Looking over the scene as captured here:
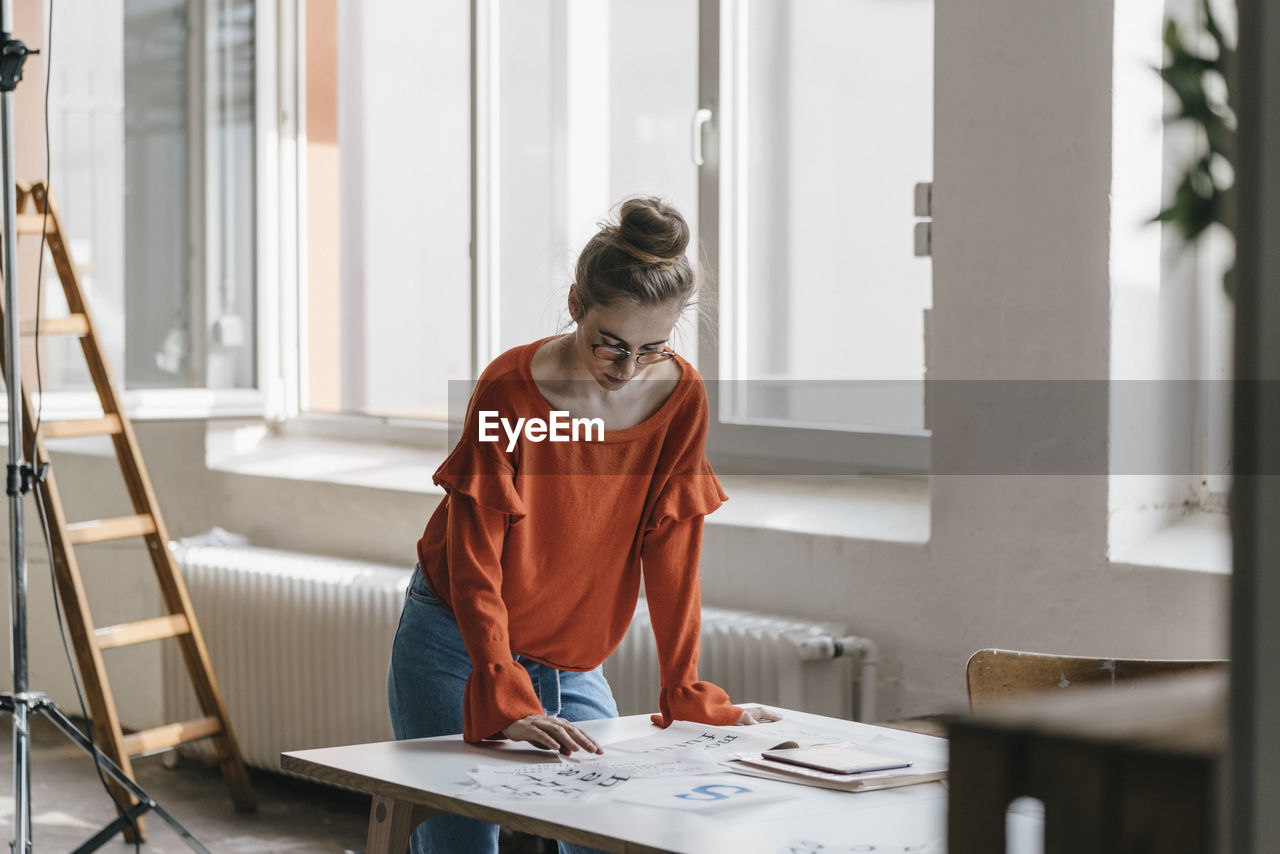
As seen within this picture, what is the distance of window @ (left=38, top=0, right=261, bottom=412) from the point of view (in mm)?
4012

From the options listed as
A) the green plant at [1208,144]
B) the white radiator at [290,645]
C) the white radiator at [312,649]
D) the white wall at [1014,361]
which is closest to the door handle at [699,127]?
the white wall at [1014,361]

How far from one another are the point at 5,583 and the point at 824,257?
8.80 feet

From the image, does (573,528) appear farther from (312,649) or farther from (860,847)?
(312,649)

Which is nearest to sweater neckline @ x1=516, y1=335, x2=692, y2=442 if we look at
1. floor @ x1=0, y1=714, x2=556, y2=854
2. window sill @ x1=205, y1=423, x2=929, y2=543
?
window sill @ x1=205, y1=423, x2=929, y2=543

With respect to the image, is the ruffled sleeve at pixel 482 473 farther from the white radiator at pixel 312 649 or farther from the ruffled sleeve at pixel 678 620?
the white radiator at pixel 312 649

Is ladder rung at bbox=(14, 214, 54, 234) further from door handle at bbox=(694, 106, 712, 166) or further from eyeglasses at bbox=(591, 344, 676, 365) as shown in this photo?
eyeglasses at bbox=(591, 344, 676, 365)

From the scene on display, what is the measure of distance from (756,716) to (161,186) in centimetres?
300

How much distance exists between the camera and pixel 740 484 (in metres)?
3.42

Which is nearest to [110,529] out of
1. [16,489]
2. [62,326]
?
[62,326]

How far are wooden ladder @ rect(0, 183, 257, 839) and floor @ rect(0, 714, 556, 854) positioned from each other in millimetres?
99

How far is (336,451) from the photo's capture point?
4.43 m

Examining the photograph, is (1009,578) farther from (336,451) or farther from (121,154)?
(121,154)

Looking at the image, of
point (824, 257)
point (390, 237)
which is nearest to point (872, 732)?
point (824, 257)

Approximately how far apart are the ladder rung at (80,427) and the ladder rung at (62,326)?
0.23m
